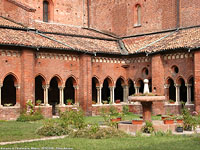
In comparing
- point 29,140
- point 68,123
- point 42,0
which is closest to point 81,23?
point 42,0

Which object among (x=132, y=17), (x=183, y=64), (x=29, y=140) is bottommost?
(x=29, y=140)

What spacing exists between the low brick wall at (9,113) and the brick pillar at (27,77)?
55cm

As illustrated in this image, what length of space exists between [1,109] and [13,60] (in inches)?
129

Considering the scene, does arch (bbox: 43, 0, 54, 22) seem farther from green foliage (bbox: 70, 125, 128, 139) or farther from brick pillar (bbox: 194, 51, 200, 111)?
green foliage (bbox: 70, 125, 128, 139)

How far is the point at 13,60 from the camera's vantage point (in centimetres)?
2625

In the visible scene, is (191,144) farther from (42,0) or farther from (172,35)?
(42,0)

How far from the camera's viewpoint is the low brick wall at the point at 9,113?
2540cm

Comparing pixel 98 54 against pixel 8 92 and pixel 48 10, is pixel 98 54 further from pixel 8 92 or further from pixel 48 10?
pixel 48 10

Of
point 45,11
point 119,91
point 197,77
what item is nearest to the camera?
point 197,77

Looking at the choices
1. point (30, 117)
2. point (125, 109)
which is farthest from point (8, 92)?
point (125, 109)

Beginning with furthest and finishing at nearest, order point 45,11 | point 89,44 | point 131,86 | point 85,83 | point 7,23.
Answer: point 45,11, point 131,86, point 89,44, point 85,83, point 7,23

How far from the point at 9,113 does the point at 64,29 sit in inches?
399

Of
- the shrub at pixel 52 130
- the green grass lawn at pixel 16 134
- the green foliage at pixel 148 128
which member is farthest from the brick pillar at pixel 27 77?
the green foliage at pixel 148 128

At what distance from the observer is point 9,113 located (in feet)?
84.2
